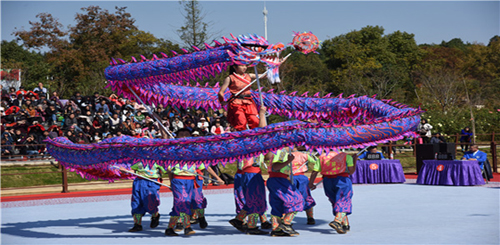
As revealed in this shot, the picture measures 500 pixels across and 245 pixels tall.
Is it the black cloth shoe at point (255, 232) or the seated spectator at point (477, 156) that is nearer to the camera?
the black cloth shoe at point (255, 232)

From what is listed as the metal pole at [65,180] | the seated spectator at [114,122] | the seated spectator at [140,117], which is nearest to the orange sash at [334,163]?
the metal pole at [65,180]

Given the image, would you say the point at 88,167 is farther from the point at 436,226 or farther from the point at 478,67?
the point at 478,67

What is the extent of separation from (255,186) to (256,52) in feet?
6.47

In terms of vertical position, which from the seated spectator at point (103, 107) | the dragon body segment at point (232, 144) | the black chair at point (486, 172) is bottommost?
the black chair at point (486, 172)

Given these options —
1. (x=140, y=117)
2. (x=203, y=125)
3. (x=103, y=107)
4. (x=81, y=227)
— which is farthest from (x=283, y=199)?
(x=140, y=117)

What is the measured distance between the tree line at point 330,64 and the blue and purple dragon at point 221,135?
63.3 feet

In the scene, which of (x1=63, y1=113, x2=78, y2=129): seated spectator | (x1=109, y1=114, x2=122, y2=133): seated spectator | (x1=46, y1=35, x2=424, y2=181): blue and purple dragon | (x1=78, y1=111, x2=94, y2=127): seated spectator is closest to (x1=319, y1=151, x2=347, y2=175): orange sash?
(x1=46, y1=35, x2=424, y2=181): blue and purple dragon

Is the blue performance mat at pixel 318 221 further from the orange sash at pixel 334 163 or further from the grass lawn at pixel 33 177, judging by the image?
the grass lawn at pixel 33 177

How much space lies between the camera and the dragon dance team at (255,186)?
8.00m

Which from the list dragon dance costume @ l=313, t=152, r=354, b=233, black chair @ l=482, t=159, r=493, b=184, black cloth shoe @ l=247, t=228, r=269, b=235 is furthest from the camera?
black chair @ l=482, t=159, r=493, b=184

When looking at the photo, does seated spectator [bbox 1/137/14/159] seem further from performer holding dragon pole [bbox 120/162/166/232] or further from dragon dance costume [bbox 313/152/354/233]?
dragon dance costume [bbox 313/152/354/233]

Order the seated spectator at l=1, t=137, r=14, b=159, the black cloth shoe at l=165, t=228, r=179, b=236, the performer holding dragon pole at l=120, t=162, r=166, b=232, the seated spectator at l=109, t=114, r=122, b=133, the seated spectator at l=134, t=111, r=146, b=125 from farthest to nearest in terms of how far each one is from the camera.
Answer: the seated spectator at l=134, t=111, r=146, b=125
the seated spectator at l=109, t=114, r=122, b=133
the seated spectator at l=1, t=137, r=14, b=159
the performer holding dragon pole at l=120, t=162, r=166, b=232
the black cloth shoe at l=165, t=228, r=179, b=236

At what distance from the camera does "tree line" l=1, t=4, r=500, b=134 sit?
106 feet

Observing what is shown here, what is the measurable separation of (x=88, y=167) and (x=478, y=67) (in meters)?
56.2
